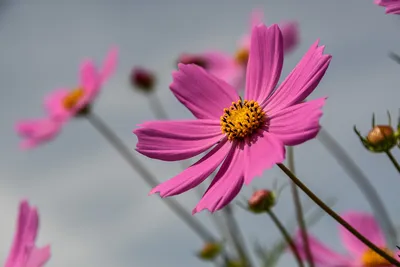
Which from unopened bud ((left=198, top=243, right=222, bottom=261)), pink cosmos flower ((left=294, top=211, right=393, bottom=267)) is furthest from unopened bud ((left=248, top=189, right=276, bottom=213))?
unopened bud ((left=198, top=243, right=222, bottom=261))

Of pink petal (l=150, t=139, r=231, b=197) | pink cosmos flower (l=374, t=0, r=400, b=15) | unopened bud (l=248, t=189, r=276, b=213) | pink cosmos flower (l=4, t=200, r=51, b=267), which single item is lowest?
A: unopened bud (l=248, t=189, r=276, b=213)

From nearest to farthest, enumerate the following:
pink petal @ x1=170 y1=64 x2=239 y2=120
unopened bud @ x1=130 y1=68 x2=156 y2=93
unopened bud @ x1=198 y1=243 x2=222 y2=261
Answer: pink petal @ x1=170 y1=64 x2=239 y2=120 < unopened bud @ x1=198 y1=243 x2=222 y2=261 < unopened bud @ x1=130 y1=68 x2=156 y2=93

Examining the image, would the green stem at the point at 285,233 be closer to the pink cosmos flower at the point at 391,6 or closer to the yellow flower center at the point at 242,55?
the pink cosmos flower at the point at 391,6

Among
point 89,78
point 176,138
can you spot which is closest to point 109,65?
point 89,78

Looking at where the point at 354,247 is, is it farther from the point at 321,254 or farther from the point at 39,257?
the point at 39,257

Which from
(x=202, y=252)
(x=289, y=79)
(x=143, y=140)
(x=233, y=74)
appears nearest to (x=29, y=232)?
(x=143, y=140)

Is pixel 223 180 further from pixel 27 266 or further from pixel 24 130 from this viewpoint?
pixel 24 130

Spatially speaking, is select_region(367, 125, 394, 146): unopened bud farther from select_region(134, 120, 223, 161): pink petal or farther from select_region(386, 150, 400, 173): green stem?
select_region(134, 120, 223, 161): pink petal
